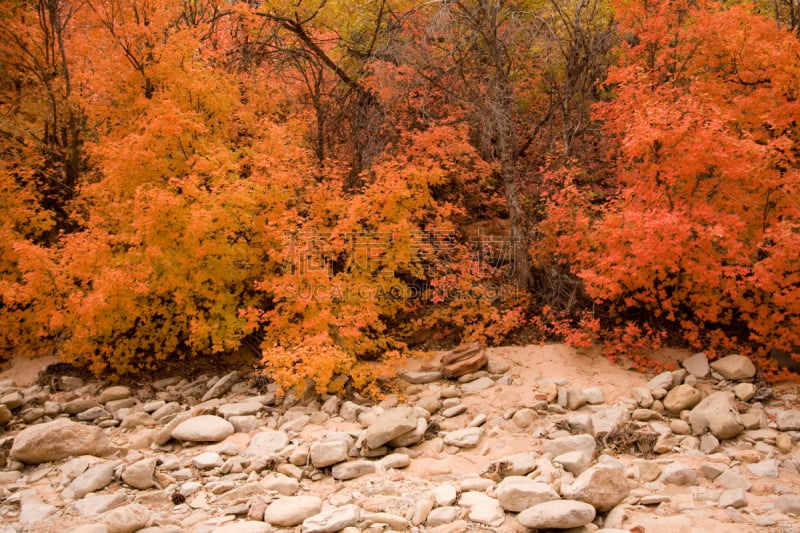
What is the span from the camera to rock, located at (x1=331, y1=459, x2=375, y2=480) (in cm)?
461

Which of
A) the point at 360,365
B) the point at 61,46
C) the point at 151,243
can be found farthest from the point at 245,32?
the point at 360,365

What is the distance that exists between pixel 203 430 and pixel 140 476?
1.01 m

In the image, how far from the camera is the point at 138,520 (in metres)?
3.76

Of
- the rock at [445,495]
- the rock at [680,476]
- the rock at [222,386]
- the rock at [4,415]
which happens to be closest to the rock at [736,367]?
the rock at [680,476]

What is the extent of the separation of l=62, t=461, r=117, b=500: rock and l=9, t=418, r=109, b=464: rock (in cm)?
56

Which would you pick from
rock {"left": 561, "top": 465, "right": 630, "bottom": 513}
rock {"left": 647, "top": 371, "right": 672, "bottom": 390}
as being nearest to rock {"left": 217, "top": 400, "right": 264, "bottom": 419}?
rock {"left": 561, "top": 465, "right": 630, "bottom": 513}

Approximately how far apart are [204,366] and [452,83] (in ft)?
20.3

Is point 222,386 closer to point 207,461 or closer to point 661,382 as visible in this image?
point 207,461

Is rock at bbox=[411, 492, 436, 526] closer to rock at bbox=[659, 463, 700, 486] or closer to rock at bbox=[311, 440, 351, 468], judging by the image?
rock at bbox=[311, 440, 351, 468]

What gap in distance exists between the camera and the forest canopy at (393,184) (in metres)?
6.07

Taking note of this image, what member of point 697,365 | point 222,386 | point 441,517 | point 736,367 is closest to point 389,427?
point 441,517

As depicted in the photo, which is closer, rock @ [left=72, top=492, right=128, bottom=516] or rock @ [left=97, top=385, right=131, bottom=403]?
rock @ [left=72, top=492, right=128, bottom=516]

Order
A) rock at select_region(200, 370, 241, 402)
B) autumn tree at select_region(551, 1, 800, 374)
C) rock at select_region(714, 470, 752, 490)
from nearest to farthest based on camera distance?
1. rock at select_region(714, 470, 752, 490)
2. autumn tree at select_region(551, 1, 800, 374)
3. rock at select_region(200, 370, 241, 402)

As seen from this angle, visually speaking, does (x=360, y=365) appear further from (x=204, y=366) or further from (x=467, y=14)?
(x=467, y=14)
